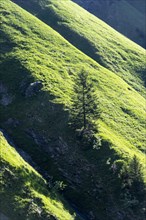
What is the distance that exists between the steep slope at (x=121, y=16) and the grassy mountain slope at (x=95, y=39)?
102 feet

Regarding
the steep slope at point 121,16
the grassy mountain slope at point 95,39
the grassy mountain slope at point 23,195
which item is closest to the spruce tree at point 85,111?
the grassy mountain slope at point 23,195

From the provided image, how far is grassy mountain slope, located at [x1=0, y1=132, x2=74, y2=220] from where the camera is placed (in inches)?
1876

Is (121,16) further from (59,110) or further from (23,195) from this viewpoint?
(23,195)

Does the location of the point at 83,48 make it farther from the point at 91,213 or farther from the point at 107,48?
the point at 91,213

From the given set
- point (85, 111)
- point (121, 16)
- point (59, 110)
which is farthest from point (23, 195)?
point (121, 16)

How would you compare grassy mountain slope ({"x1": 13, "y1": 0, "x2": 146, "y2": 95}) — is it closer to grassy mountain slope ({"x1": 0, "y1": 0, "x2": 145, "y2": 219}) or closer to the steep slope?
grassy mountain slope ({"x1": 0, "y1": 0, "x2": 145, "y2": 219})

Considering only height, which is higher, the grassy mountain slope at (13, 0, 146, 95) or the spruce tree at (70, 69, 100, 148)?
the grassy mountain slope at (13, 0, 146, 95)

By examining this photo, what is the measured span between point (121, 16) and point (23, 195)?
4957 inches

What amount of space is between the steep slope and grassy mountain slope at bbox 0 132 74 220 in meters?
108

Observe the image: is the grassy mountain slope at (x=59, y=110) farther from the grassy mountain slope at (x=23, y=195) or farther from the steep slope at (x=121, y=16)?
the steep slope at (x=121, y=16)

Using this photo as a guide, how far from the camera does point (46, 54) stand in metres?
86.9

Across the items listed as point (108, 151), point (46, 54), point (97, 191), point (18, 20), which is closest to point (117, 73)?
point (46, 54)

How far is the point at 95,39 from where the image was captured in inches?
4274

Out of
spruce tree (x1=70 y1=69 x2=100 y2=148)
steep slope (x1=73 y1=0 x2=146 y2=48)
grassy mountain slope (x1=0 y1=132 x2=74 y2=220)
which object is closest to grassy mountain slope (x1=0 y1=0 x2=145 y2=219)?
spruce tree (x1=70 y1=69 x2=100 y2=148)
